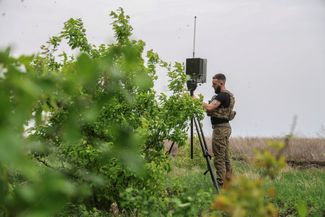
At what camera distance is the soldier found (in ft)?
30.6

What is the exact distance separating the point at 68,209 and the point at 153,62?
1.80m

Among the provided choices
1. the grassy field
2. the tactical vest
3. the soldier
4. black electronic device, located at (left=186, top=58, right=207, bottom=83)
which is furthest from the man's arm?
the grassy field

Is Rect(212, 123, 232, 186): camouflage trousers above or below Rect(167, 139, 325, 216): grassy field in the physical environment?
above

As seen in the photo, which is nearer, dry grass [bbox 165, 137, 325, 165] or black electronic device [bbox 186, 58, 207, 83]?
black electronic device [bbox 186, 58, 207, 83]

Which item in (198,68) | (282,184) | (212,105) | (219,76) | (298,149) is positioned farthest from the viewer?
(298,149)

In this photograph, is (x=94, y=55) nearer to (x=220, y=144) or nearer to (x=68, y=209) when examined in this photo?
(x=68, y=209)

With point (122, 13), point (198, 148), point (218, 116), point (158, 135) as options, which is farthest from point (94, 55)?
point (198, 148)

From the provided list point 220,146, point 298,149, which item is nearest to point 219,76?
point 220,146

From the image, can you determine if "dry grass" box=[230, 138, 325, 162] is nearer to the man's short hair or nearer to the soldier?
the soldier

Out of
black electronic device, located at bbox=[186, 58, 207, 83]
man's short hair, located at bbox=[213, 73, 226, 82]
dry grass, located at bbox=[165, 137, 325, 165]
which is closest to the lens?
man's short hair, located at bbox=[213, 73, 226, 82]

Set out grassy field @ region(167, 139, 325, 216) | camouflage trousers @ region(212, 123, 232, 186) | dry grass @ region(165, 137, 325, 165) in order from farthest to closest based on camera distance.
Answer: dry grass @ region(165, 137, 325, 165), camouflage trousers @ region(212, 123, 232, 186), grassy field @ region(167, 139, 325, 216)

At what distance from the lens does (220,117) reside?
31.2 feet

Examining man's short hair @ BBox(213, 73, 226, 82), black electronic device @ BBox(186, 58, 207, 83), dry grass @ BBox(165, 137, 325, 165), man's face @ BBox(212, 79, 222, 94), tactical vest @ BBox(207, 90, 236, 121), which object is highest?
black electronic device @ BBox(186, 58, 207, 83)

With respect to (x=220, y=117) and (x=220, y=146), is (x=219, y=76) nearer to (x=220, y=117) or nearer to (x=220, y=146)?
(x=220, y=117)
